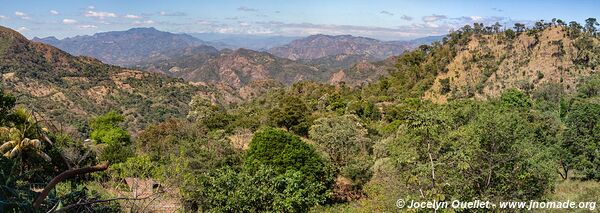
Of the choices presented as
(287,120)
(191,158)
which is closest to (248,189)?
(191,158)

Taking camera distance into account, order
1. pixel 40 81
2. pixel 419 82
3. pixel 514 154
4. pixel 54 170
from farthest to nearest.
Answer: pixel 40 81 → pixel 419 82 → pixel 54 170 → pixel 514 154

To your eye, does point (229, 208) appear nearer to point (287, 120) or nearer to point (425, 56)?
point (287, 120)

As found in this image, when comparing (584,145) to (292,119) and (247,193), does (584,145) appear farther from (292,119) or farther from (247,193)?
(247,193)

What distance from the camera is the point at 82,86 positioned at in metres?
102

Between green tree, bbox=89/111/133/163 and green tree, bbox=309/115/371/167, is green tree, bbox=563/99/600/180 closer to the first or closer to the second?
green tree, bbox=309/115/371/167

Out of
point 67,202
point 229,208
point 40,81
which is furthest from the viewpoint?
point 40,81

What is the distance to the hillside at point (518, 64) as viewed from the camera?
193ft

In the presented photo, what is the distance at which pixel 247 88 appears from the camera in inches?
5536

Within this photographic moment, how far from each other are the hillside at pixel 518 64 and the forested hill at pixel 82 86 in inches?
2400

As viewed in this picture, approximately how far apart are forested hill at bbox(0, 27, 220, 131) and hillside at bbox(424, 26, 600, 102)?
→ 2400 inches

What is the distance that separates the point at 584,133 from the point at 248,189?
27223mm

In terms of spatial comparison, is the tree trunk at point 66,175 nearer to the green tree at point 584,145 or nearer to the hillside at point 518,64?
the green tree at point 584,145

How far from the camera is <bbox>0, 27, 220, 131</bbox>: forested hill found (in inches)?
3457

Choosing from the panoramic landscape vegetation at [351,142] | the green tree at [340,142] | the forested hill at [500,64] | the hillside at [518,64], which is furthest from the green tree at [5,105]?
the hillside at [518,64]
